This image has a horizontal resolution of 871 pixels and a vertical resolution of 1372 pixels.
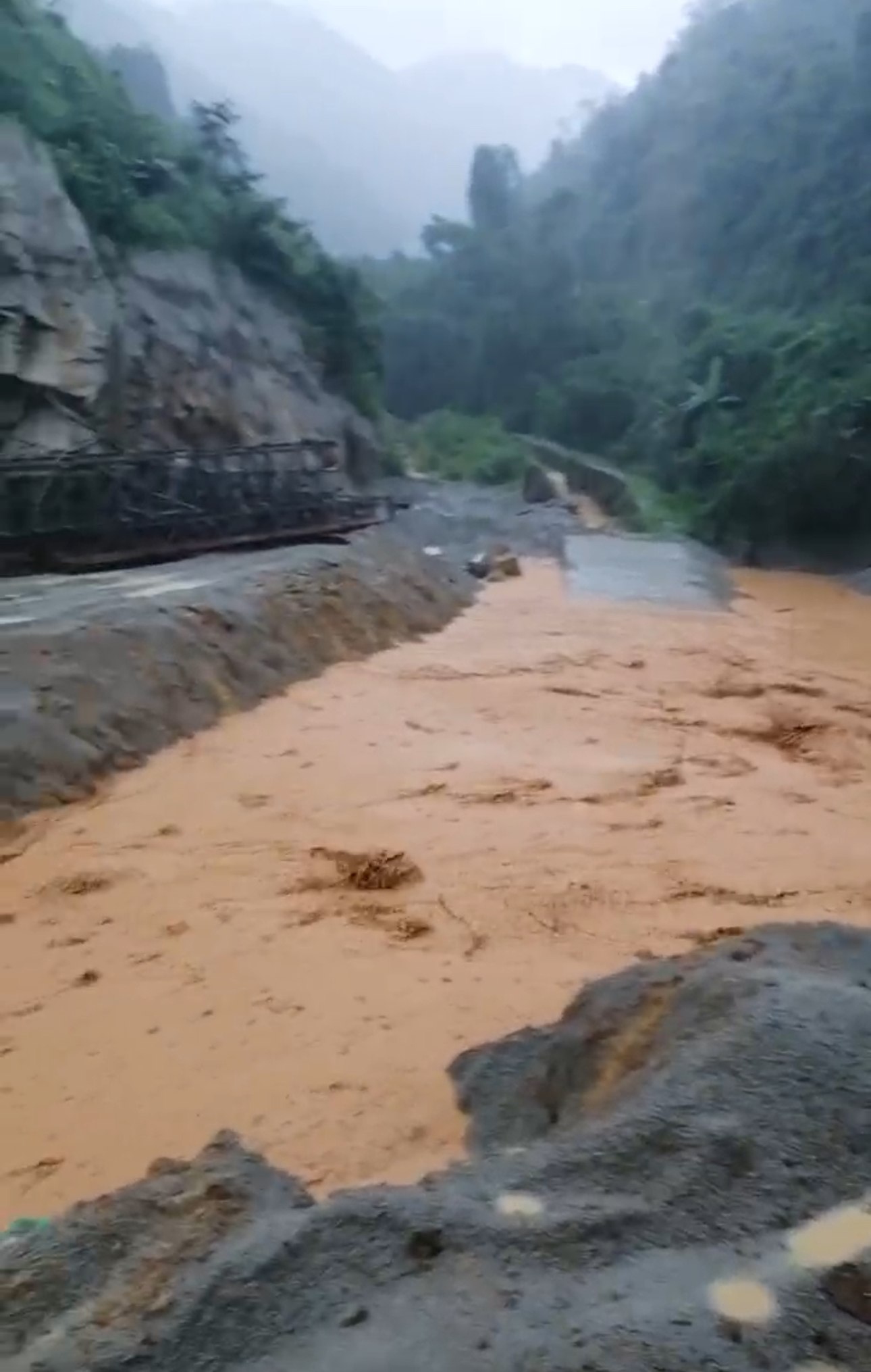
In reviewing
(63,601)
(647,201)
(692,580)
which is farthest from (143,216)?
(647,201)

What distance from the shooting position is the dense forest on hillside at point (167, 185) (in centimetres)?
1398

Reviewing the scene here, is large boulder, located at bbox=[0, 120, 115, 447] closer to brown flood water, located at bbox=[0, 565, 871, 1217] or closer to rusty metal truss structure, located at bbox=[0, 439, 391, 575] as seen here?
rusty metal truss structure, located at bbox=[0, 439, 391, 575]

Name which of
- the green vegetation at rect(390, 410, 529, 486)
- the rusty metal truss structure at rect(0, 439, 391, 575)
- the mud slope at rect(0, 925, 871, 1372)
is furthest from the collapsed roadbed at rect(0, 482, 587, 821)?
the green vegetation at rect(390, 410, 529, 486)

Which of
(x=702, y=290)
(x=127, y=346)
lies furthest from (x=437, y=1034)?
(x=702, y=290)

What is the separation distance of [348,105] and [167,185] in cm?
8961

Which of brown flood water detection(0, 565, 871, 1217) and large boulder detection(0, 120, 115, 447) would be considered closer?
brown flood water detection(0, 565, 871, 1217)

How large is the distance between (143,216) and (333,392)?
586 cm

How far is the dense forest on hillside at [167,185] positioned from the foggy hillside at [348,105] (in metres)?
55.8

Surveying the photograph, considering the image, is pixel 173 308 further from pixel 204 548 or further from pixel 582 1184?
pixel 582 1184

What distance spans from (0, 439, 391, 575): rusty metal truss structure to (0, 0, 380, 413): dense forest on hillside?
437 centimetres

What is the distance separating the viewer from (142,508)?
1035cm

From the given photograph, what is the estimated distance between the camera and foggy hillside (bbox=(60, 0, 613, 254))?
7869 cm

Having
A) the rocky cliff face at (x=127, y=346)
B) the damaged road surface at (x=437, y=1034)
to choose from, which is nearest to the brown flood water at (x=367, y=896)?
the damaged road surface at (x=437, y=1034)

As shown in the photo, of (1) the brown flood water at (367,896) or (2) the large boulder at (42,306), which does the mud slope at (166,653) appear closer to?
(1) the brown flood water at (367,896)
